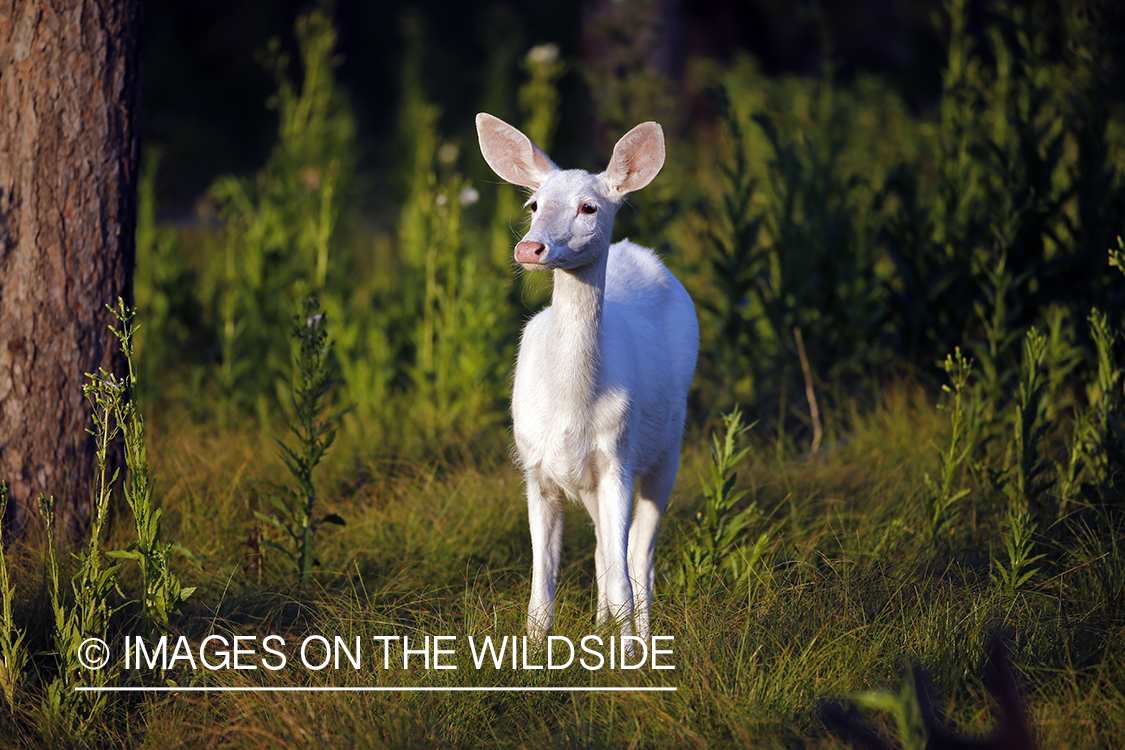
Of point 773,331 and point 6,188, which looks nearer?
point 6,188

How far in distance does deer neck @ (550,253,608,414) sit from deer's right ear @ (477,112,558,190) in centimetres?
38

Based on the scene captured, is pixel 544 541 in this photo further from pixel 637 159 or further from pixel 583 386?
pixel 637 159

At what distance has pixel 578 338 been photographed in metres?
2.86

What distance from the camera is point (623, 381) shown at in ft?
9.66

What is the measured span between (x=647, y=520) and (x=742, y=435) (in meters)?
0.84

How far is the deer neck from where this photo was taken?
285 cm

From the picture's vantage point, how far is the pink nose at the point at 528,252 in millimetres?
2568

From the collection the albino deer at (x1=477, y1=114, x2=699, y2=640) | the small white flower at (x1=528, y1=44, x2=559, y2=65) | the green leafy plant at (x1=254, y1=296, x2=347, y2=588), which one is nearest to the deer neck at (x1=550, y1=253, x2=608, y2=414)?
the albino deer at (x1=477, y1=114, x2=699, y2=640)

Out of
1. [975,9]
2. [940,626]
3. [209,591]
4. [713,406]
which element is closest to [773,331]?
[713,406]

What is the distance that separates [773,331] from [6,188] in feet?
11.8

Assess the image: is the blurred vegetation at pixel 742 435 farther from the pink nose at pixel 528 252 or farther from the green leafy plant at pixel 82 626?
the pink nose at pixel 528 252

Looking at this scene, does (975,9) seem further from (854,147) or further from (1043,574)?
(1043,574)

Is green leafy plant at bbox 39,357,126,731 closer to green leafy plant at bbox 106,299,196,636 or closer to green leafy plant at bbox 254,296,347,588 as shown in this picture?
green leafy plant at bbox 106,299,196,636

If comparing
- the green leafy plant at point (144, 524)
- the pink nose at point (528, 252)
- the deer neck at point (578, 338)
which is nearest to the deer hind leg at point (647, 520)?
the deer neck at point (578, 338)
